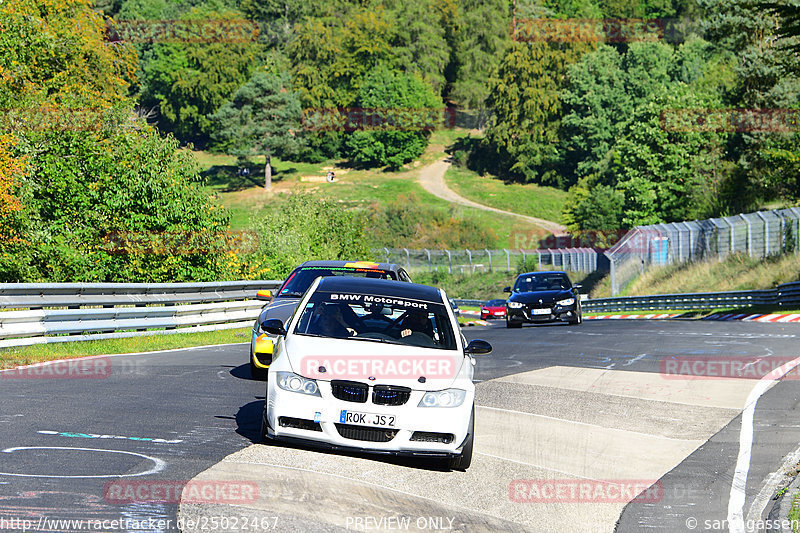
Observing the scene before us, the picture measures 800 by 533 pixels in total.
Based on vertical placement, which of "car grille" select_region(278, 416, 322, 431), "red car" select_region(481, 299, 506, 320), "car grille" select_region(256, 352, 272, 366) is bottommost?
"red car" select_region(481, 299, 506, 320)

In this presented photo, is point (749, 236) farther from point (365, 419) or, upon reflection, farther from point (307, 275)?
point (365, 419)

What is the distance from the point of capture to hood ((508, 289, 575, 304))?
28359mm

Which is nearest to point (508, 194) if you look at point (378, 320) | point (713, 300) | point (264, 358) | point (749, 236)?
point (749, 236)

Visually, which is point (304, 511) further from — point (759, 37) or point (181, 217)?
point (759, 37)

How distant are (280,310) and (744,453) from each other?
6.18m

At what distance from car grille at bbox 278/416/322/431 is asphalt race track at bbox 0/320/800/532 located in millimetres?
296

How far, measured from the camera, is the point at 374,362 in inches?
335

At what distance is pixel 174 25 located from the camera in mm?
143000

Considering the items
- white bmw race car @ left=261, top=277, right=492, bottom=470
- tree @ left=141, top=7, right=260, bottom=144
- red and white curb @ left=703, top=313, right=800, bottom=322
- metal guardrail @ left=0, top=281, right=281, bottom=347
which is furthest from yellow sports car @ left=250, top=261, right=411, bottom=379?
tree @ left=141, top=7, right=260, bottom=144

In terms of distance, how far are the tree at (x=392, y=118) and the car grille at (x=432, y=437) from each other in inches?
4397

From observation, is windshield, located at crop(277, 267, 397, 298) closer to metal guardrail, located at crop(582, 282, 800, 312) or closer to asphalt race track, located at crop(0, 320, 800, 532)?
asphalt race track, located at crop(0, 320, 800, 532)

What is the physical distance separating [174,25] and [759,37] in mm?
92509

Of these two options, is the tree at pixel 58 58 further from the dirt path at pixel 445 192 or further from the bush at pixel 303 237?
the dirt path at pixel 445 192

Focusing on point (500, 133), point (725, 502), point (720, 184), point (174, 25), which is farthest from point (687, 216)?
point (174, 25)
